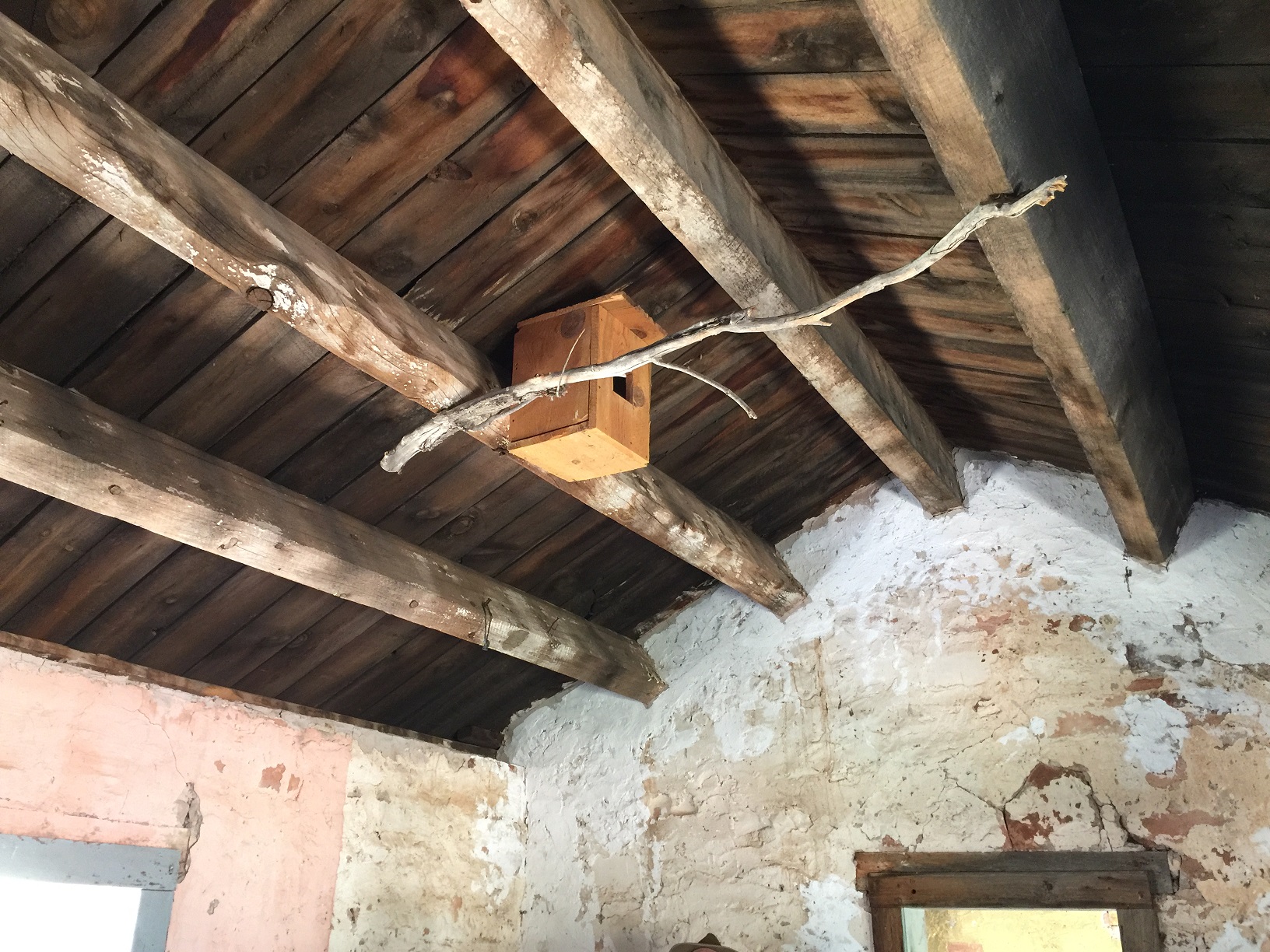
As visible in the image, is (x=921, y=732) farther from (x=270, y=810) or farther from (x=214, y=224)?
(x=214, y=224)

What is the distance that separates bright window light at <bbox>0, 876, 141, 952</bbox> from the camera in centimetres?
197

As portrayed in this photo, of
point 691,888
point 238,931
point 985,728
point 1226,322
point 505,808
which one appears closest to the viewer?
point 1226,322

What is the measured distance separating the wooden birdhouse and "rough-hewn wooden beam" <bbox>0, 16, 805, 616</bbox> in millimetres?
79

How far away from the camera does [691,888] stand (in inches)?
109

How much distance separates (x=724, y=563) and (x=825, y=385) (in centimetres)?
72

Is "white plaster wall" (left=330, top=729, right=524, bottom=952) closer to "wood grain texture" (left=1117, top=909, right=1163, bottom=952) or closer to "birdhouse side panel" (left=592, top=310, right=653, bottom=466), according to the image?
"birdhouse side panel" (left=592, top=310, right=653, bottom=466)

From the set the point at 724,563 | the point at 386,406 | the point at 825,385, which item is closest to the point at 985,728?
the point at 724,563

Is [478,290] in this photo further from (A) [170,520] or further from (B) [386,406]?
(A) [170,520]

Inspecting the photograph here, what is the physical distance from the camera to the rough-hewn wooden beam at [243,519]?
1598 millimetres

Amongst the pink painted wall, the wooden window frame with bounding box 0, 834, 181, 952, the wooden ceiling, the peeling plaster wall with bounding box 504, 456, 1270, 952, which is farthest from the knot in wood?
the peeling plaster wall with bounding box 504, 456, 1270, 952

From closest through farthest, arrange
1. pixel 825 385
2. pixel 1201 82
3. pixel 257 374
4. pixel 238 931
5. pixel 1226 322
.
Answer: pixel 1201 82, pixel 1226 322, pixel 257 374, pixel 825 385, pixel 238 931

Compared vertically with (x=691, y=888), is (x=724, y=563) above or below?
above

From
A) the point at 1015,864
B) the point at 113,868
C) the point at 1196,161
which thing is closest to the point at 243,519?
the point at 113,868

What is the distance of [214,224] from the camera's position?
1344 mm
